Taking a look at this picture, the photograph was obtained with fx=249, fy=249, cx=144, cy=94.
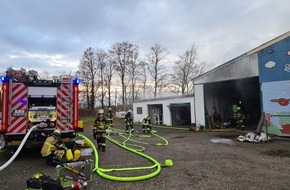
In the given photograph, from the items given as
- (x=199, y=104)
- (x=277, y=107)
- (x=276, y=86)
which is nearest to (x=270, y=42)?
(x=276, y=86)

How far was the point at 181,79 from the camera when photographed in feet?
164

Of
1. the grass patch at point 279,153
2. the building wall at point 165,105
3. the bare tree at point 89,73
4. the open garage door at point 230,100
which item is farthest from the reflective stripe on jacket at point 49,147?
the bare tree at point 89,73

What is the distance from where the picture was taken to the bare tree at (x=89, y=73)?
46719 mm

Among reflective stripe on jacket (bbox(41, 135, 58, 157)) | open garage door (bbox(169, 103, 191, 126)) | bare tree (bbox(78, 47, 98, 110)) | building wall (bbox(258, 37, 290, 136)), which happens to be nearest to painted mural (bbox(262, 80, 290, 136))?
building wall (bbox(258, 37, 290, 136))

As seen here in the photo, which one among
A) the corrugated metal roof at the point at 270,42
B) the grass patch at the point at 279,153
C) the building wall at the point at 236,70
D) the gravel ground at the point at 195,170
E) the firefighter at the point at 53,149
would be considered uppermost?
the corrugated metal roof at the point at 270,42

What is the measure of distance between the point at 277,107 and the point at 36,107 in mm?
12163

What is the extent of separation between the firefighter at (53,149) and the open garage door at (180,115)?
1751 cm

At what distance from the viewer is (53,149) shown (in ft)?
22.0

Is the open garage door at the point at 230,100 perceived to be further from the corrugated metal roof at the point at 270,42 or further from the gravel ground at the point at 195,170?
the gravel ground at the point at 195,170

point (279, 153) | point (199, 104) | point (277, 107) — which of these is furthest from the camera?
point (199, 104)

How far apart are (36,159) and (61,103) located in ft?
6.47

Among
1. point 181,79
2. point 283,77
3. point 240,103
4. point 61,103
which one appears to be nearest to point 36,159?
point 61,103

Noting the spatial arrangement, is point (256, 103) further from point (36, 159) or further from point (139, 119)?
point (36, 159)

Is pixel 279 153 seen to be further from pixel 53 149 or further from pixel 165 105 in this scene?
pixel 165 105
